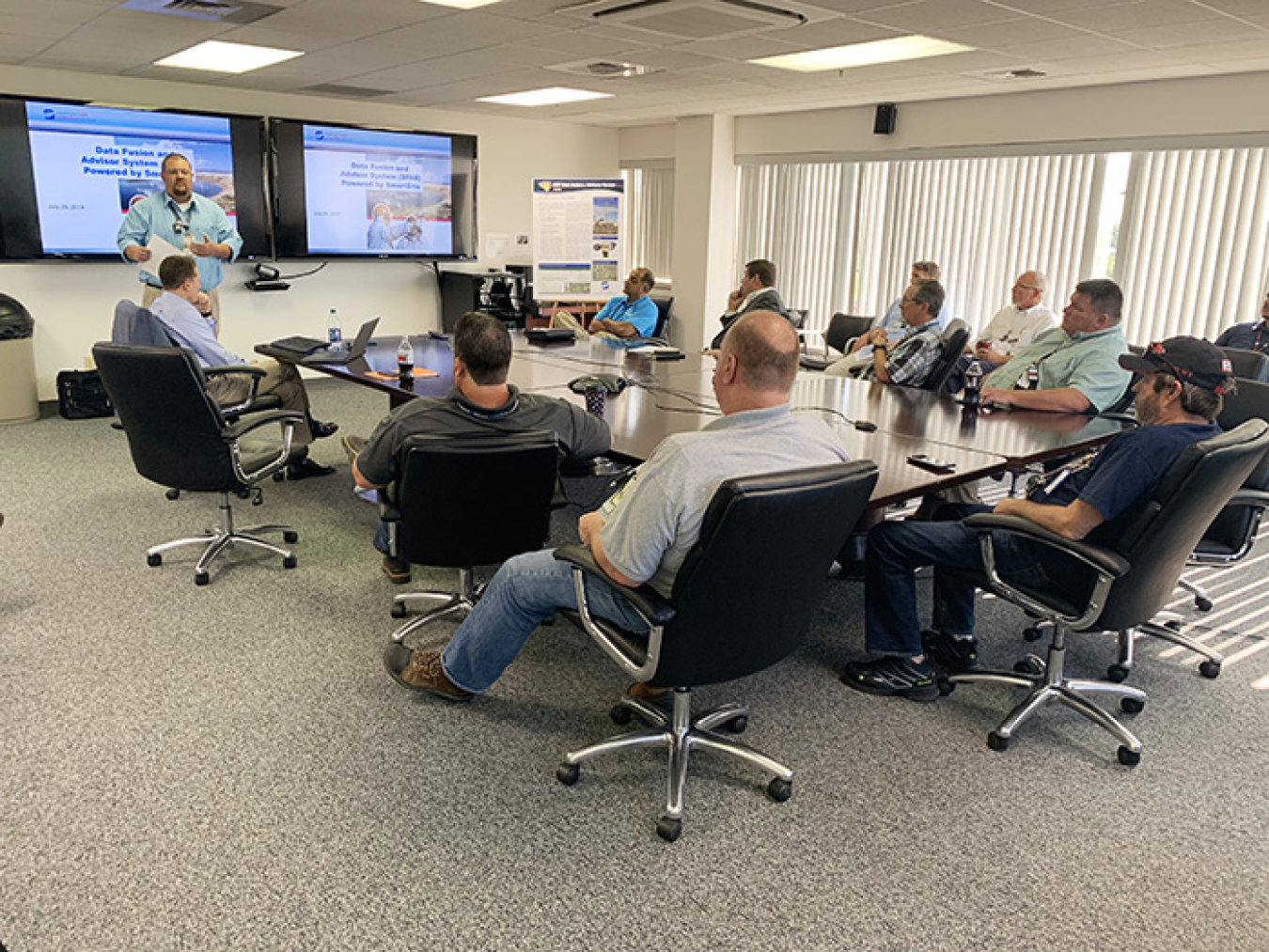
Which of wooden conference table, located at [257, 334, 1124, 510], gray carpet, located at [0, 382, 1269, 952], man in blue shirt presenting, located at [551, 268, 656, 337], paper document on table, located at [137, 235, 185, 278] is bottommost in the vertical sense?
gray carpet, located at [0, 382, 1269, 952]

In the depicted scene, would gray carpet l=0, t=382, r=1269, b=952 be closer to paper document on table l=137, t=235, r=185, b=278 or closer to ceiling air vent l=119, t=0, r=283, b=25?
ceiling air vent l=119, t=0, r=283, b=25

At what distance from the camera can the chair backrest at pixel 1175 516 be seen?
7.79ft

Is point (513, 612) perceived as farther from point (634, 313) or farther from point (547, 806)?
point (634, 313)

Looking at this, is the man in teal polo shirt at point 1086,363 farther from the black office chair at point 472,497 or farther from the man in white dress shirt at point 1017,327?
the black office chair at point 472,497

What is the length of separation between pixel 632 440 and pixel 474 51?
3348 millimetres

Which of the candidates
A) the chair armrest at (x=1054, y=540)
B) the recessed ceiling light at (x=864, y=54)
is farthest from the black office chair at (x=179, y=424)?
the recessed ceiling light at (x=864, y=54)

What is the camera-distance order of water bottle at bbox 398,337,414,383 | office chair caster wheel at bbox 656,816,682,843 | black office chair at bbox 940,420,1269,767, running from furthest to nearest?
water bottle at bbox 398,337,414,383 → black office chair at bbox 940,420,1269,767 → office chair caster wheel at bbox 656,816,682,843

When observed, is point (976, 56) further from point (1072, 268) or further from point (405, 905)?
point (405, 905)

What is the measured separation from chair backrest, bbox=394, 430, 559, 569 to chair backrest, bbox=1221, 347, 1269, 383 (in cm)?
325

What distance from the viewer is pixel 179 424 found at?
3562mm

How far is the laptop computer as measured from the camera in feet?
16.0

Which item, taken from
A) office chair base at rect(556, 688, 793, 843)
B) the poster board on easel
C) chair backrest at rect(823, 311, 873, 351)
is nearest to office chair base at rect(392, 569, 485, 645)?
office chair base at rect(556, 688, 793, 843)

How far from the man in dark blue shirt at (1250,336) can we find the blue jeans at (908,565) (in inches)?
133

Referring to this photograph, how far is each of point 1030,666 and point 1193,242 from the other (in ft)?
14.5
